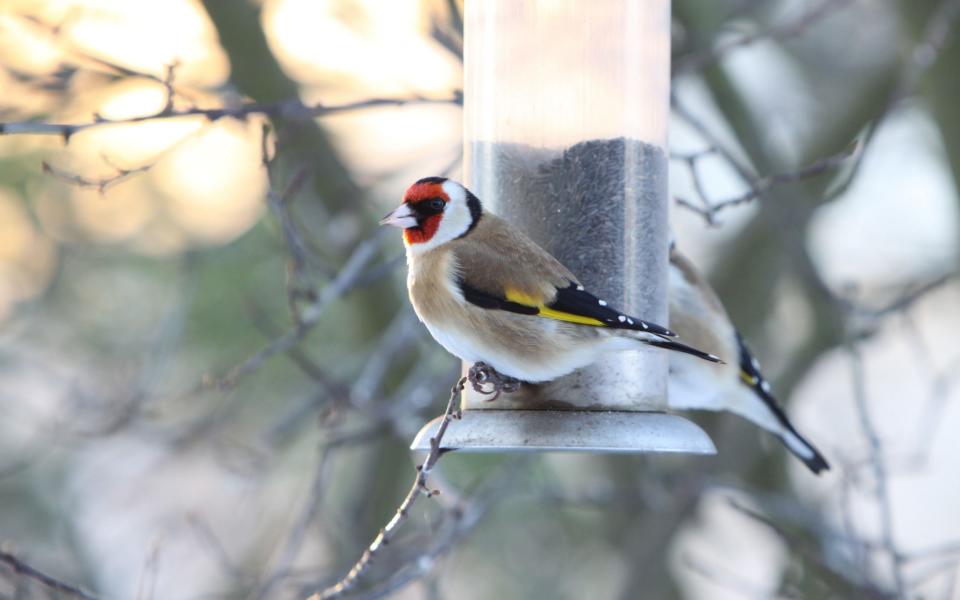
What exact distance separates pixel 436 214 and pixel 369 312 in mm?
4247

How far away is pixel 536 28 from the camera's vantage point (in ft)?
18.2

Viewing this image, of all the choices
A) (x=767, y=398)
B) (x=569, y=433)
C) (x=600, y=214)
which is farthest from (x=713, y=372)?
(x=569, y=433)

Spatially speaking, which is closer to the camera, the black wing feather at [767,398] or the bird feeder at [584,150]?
the bird feeder at [584,150]

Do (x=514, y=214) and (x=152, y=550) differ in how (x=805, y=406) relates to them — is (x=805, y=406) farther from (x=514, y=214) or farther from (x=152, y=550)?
(x=152, y=550)

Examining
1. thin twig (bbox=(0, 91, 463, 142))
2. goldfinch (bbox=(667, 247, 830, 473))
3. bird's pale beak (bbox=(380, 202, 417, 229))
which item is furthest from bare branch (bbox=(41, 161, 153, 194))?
goldfinch (bbox=(667, 247, 830, 473))

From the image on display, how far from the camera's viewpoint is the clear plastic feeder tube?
5520mm

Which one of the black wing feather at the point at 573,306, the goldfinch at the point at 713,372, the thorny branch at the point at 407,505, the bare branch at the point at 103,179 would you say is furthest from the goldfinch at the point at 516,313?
the goldfinch at the point at 713,372

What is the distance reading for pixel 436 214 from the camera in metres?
5.39

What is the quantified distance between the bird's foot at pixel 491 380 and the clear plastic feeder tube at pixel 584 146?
179 millimetres

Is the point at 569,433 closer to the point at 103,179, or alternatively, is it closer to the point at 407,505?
the point at 407,505

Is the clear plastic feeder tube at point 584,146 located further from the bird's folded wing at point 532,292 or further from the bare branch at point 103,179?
the bare branch at point 103,179

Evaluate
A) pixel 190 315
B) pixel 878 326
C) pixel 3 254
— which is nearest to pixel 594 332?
pixel 878 326

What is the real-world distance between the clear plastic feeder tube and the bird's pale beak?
45cm

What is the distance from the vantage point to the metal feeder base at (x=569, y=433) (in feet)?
16.5
